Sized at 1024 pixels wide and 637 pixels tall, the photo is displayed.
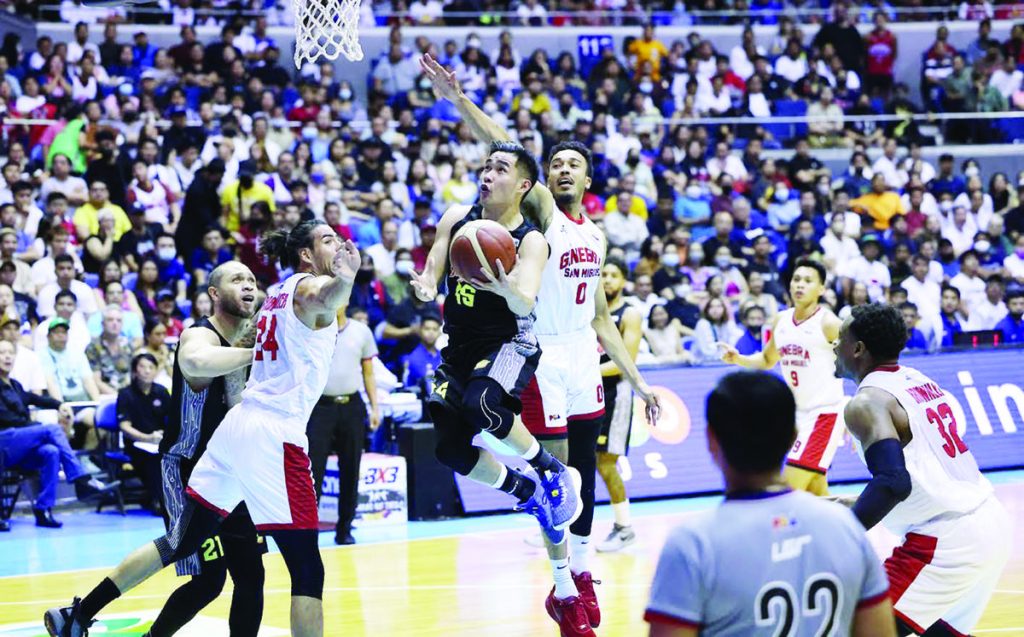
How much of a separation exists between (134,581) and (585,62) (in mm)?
17066

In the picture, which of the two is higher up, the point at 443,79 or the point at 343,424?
the point at 443,79

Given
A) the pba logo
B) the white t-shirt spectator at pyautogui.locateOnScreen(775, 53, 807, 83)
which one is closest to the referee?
the pba logo

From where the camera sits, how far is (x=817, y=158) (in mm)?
21719

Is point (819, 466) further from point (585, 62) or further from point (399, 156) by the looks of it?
point (585, 62)

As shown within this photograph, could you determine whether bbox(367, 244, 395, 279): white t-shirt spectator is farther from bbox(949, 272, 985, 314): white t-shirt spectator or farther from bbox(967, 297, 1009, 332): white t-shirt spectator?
bbox(949, 272, 985, 314): white t-shirt spectator

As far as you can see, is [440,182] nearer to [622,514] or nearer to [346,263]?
[622,514]

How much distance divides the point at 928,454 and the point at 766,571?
226 cm

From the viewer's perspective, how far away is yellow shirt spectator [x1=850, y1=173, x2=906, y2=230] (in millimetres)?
19922

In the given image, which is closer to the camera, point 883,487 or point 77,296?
point 883,487

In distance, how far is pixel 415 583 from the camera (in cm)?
942

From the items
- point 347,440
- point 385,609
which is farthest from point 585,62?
point 385,609

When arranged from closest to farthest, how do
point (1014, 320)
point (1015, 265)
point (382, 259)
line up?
point (382, 259) < point (1014, 320) < point (1015, 265)

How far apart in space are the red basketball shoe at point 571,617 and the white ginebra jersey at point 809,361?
11.8 feet

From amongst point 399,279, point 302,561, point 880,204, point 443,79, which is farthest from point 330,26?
point 880,204
